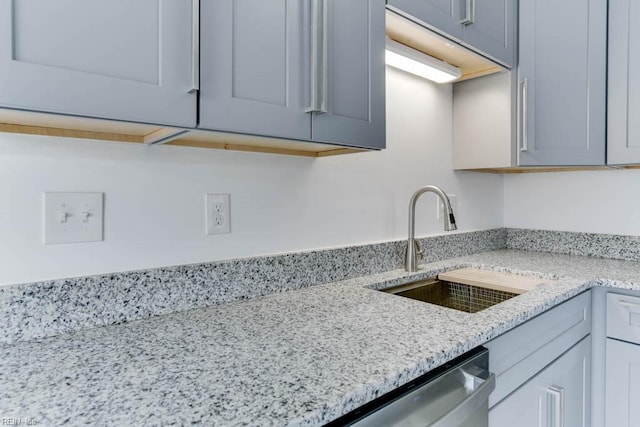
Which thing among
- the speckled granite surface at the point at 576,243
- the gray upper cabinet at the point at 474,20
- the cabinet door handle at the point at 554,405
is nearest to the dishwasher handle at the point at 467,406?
the cabinet door handle at the point at 554,405

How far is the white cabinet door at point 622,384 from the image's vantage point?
51.6 inches

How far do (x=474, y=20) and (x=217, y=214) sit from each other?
1.16 m

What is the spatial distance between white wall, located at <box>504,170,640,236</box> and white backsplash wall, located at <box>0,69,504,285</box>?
0.61 metres

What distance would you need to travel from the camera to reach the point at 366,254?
4.58ft

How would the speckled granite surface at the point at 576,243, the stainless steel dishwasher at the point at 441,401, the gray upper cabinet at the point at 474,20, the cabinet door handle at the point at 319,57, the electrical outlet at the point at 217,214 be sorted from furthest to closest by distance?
the speckled granite surface at the point at 576,243
the gray upper cabinet at the point at 474,20
the electrical outlet at the point at 217,214
the cabinet door handle at the point at 319,57
the stainless steel dishwasher at the point at 441,401

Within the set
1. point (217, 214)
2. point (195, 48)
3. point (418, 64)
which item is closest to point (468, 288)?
point (418, 64)

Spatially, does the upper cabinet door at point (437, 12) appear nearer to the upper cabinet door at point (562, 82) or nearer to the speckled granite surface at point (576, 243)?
the upper cabinet door at point (562, 82)

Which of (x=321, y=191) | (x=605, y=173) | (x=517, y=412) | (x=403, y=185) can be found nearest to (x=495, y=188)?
(x=605, y=173)

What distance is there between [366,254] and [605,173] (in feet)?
4.44

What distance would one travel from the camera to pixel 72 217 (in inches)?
33.3

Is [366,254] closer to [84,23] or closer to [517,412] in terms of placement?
[517,412]

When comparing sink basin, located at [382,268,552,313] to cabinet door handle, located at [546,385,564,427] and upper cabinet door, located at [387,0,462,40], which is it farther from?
upper cabinet door, located at [387,0,462,40]

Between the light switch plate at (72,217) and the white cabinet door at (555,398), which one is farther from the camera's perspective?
the white cabinet door at (555,398)

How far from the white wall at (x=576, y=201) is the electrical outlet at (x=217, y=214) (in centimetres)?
173
